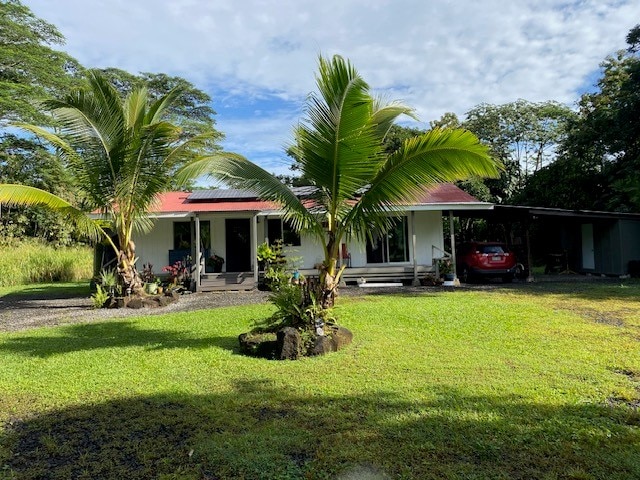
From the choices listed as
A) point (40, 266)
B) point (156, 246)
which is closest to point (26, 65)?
point (40, 266)

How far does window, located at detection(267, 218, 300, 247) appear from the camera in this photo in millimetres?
17047

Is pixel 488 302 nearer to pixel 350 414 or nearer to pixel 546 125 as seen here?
pixel 350 414

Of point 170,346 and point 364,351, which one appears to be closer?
point 364,351

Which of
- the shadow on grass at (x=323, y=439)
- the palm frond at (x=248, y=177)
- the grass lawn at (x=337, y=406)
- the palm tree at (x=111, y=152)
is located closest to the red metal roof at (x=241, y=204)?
the palm tree at (x=111, y=152)

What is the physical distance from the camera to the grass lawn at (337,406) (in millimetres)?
3277

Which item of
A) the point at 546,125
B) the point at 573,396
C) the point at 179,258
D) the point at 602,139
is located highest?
the point at 546,125

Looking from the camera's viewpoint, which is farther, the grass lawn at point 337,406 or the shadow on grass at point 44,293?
the shadow on grass at point 44,293

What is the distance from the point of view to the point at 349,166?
6.01 metres

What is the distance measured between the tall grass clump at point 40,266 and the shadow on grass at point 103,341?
13.2 metres

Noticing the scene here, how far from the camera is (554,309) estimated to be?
31.4 ft

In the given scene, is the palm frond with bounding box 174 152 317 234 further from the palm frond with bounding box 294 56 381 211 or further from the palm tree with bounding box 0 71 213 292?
the palm tree with bounding box 0 71 213 292

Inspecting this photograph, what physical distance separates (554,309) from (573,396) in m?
5.67

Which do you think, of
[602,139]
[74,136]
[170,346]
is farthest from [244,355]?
[602,139]

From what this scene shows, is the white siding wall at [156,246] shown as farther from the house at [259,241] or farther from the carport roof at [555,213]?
the carport roof at [555,213]
